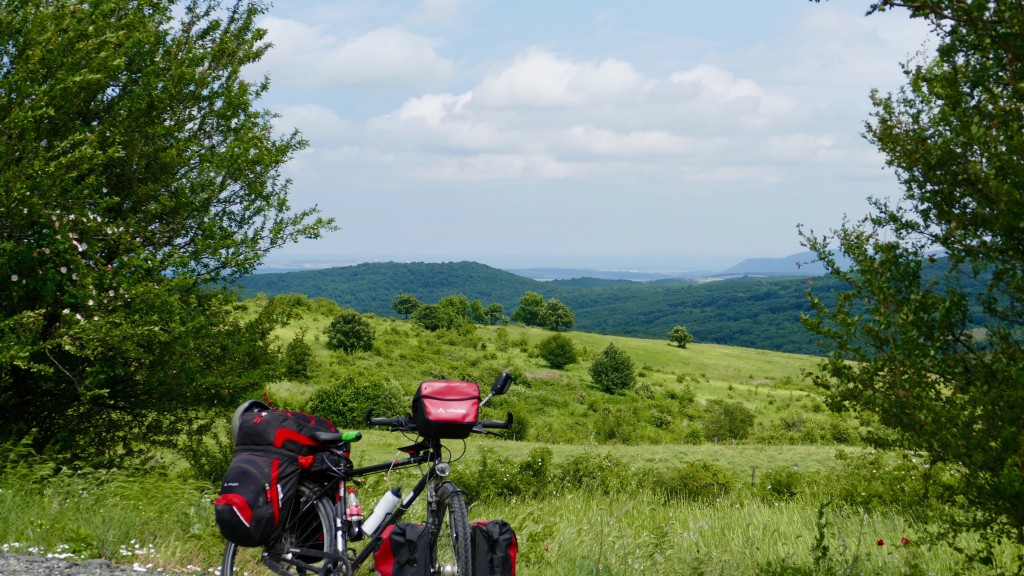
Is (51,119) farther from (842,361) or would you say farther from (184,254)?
(842,361)

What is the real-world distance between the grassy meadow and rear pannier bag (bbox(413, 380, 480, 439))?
3.90ft

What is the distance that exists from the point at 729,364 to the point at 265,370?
117m

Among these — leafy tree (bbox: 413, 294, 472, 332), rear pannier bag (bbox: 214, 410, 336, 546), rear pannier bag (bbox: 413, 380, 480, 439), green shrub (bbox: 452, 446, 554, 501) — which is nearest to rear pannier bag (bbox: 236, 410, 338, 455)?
rear pannier bag (bbox: 214, 410, 336, 546)

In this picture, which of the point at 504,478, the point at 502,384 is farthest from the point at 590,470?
the point at 502,384

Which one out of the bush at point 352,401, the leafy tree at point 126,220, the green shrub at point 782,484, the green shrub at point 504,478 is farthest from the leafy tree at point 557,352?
the leafy tree at point 126,220

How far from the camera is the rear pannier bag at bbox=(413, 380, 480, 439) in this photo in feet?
14.1

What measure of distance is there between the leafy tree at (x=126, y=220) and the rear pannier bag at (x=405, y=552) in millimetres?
6803

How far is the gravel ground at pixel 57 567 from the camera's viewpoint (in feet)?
18.1

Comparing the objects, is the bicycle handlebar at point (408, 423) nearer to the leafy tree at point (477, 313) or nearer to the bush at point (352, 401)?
the bush at point (352, 401)

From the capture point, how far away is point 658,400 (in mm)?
87875

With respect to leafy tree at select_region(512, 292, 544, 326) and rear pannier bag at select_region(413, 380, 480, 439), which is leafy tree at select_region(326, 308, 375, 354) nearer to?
leafy tree at select_region(512, 292, 544, 326)

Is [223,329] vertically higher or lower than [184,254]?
lower

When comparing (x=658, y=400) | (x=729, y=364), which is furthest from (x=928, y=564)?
(x=729, y=364)

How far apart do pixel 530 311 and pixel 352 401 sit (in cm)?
9383
